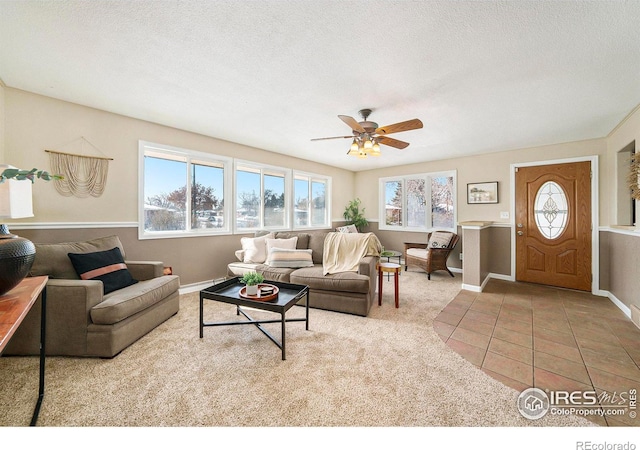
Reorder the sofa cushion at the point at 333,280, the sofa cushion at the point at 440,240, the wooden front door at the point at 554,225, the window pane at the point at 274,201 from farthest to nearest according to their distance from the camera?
the window pane at the point at 274,201
the sofa cushion at the point at 440,240
the wooden front door at the point at 554,225
the sofa cushion at the point at 333,280

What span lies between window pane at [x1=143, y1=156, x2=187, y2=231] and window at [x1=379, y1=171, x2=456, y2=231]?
4.48 m

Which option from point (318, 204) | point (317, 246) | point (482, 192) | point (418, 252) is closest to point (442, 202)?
point (482, 192)

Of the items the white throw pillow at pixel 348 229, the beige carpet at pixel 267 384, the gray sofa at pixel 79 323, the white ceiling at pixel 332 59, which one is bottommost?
the beige carpet at pixel 267 384

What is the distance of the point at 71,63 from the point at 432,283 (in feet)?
17.2

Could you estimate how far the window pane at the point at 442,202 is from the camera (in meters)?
5.33

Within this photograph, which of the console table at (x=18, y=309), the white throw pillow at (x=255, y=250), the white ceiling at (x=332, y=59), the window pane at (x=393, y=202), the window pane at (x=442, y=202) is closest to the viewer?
the console table at (x=18, y=309)

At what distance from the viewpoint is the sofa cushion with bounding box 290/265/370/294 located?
2864 mm

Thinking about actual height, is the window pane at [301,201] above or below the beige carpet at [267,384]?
above

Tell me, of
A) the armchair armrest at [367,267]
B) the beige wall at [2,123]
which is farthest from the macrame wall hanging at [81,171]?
the armchair armrest at [367,267]

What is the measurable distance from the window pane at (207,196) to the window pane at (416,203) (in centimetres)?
415

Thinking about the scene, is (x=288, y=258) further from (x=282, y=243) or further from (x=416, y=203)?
(x=416, y=203)

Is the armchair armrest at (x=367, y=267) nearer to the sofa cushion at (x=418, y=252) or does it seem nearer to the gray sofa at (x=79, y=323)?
the sofa cushion at (x=418, y=252)

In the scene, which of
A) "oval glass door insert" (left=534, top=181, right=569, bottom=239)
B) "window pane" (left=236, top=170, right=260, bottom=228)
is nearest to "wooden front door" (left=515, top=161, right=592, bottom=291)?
"oval glass door insert" (left=534, top=181, right=569, bottom=239)

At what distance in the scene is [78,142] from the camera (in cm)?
291
